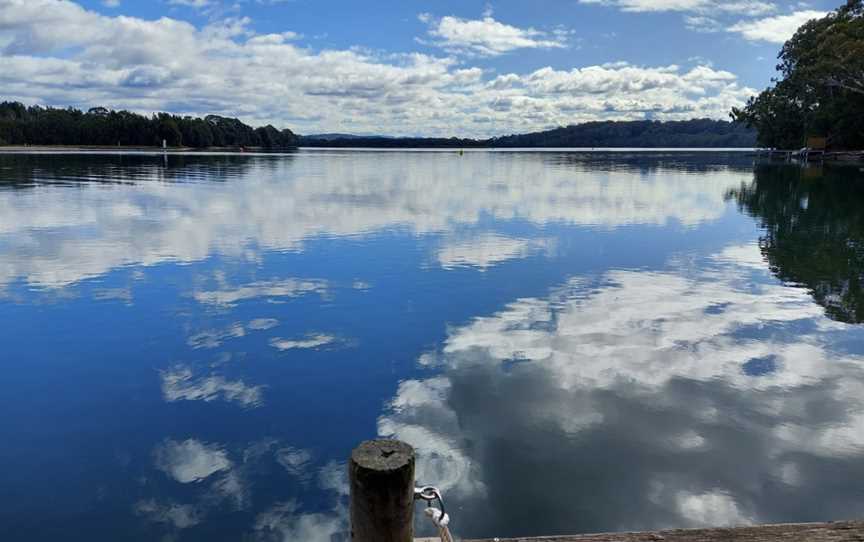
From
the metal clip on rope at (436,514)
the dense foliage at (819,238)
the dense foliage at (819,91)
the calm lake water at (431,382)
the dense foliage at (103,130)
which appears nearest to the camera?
the metal clip on rope at (436,514)

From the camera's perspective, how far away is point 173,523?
235 inches

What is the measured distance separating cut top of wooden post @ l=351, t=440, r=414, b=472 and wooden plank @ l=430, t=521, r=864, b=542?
107 centimetres

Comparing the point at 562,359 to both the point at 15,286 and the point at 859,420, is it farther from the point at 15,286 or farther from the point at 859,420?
the point at 15,286


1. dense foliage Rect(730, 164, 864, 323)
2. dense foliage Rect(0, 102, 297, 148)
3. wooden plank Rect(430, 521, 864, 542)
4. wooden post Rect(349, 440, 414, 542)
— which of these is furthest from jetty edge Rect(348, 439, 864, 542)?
dense foliage Rect(0, 102, 297, 148)

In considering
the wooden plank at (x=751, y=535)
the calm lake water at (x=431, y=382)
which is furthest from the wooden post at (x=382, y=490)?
the calm lake water at (x=431, y=382)

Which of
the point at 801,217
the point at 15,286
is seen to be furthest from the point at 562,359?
the point at 801,217

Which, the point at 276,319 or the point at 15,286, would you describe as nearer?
the point at 276,319

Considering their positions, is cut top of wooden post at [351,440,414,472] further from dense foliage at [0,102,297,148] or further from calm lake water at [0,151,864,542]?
dense foliage at [0,102,297,148]

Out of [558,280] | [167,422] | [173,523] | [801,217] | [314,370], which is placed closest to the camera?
[173,523]

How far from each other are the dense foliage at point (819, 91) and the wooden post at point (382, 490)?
67.0 m

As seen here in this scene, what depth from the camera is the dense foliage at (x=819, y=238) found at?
14686 millimetres

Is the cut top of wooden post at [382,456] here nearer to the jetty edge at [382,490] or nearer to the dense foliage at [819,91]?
the jetty edge at [382,490]

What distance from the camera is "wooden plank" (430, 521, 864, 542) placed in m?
4.20

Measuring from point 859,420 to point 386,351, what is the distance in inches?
262
